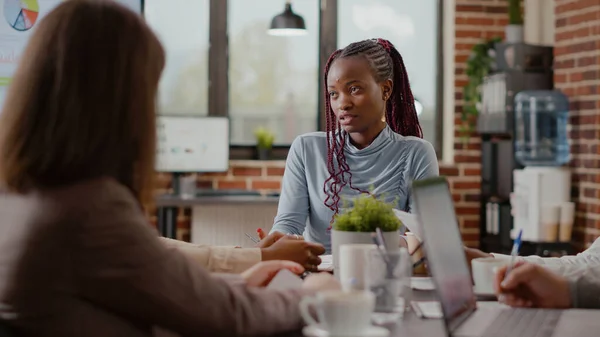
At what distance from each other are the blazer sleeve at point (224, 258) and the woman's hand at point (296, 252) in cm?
3

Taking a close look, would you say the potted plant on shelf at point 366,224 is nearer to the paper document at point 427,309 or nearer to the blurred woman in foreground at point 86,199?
the paper document at point 427,309

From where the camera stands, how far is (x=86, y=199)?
41.5 inches

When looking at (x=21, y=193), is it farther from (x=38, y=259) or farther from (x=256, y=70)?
(x=256, y=70)

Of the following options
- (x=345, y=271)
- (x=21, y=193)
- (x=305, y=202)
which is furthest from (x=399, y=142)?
(x=21, y=193)

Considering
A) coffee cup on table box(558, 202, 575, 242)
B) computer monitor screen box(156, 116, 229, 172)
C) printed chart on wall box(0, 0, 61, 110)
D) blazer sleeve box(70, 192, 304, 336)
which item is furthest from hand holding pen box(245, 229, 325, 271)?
computer monitor screen box(156, 116, 229, 172)

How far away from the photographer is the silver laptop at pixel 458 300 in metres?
1.21

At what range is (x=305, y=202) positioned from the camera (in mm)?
2492

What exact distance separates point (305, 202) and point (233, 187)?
2.99 metres

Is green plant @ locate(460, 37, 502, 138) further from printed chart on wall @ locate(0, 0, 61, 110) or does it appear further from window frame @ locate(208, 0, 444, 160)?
printed chart on wall @ locate(0, 0, 61, 110)

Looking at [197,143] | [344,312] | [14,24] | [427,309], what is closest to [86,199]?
[344,312]

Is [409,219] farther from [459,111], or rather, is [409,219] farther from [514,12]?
[459,111]

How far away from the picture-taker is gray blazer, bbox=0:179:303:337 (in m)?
1.04

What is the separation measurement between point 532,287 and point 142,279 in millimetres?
772

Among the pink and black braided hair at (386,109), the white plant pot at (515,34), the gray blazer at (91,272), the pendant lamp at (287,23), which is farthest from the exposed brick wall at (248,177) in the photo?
the gray blazer at (91,272)
